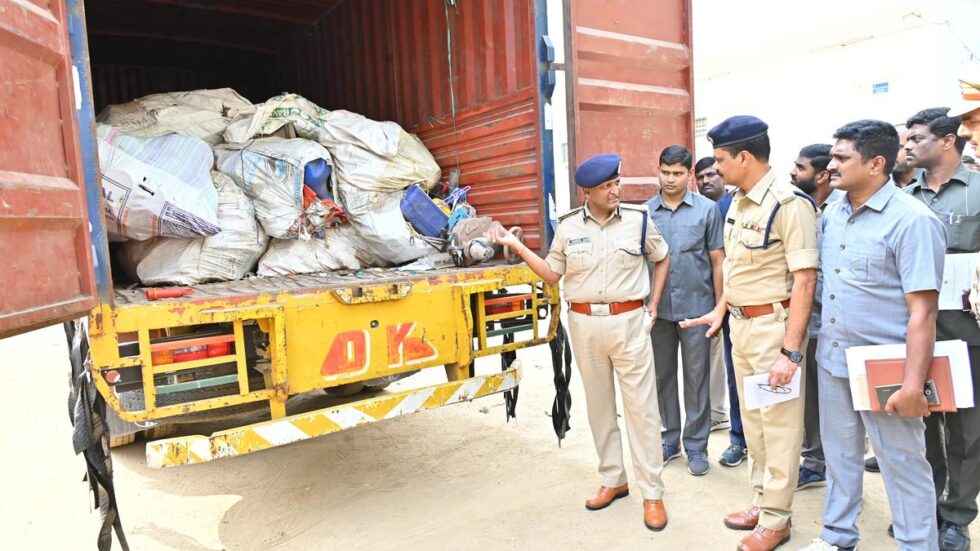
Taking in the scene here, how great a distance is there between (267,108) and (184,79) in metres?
3.82

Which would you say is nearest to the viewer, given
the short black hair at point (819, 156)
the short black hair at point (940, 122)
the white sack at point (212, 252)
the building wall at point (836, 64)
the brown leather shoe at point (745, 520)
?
the short black hair at point (940, 122)

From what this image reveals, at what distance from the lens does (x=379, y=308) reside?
2.55 meters

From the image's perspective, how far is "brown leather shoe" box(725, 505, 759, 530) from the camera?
8.16 feet

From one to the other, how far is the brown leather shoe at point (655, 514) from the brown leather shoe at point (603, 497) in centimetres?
18

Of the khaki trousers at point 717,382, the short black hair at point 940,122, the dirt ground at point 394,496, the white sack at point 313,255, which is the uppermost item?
the short black hair at point 940,122

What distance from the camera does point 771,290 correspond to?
225 centimetres

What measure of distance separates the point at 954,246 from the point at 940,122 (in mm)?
452

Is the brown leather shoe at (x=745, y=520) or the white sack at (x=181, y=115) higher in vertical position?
the white sack at (x=181, y=115)

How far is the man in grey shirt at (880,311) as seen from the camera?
1.84 metres

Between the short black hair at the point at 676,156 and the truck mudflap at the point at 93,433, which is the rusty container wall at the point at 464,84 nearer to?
the short black hair at the point at 676,156

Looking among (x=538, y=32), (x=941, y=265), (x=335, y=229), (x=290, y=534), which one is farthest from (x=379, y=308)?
(x=941, y=265)

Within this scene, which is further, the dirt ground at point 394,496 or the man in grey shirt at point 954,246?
the dirt ground at point 394,496

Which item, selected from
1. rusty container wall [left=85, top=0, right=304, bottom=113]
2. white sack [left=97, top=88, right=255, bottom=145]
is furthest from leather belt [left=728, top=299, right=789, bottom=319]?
rusty container wall [left=85, top=0, right=304, bottom=113]

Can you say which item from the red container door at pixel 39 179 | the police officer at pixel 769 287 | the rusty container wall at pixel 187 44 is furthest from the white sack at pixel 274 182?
the rusty container wall at pixel 187 44
